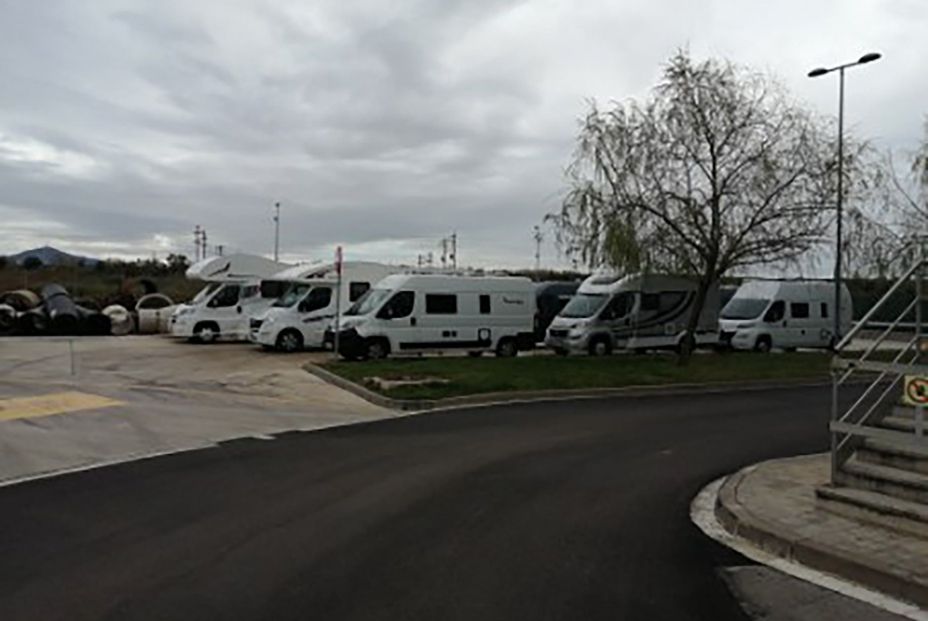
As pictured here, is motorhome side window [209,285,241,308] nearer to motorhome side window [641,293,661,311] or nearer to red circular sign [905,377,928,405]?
motorhome side window [641,293,661,311]

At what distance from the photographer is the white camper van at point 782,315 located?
31.2 m

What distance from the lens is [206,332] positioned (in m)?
31.4

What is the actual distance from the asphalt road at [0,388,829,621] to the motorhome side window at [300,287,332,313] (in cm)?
1644

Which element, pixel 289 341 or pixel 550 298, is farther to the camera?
pixel 550 298

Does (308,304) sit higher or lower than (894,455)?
higher

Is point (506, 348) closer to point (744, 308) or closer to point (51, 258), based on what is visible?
point (744, 308)

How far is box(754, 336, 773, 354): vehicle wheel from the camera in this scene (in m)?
31.1

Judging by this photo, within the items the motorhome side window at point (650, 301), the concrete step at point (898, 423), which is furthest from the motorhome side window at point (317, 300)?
the concrete step at point (898, 423)

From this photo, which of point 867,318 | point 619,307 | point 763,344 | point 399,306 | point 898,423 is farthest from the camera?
point 763,344

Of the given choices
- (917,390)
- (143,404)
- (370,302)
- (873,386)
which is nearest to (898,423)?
(873,386)

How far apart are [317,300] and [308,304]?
33cm

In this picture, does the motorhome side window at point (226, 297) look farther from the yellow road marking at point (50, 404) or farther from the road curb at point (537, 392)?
the yellow road marking at point (50, 404)

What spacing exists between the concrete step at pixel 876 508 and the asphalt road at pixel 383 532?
4.08 ft

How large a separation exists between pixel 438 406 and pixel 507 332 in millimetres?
10674
